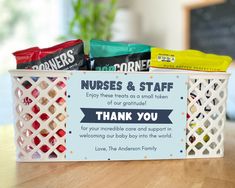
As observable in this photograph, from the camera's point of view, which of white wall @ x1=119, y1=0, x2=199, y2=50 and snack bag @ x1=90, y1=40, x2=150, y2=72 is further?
white wall @ x1=119, y1=0, x2=199, y2=50

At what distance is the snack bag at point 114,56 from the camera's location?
1.95 feet

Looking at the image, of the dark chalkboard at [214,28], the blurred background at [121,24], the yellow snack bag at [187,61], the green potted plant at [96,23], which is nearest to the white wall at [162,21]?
the blurred background at [121,24]

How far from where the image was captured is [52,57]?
22.8 inches

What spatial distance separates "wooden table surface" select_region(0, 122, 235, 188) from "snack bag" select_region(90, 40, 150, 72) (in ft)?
0.66

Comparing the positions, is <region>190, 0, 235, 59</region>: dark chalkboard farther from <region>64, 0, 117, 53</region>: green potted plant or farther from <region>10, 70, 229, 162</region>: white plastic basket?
<region>10, 70, 229, 162</region>: white plastic basket

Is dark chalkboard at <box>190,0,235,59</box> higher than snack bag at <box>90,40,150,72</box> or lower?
higher

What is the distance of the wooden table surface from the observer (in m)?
0.46

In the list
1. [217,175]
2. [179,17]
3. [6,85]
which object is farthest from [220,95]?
[179,17]

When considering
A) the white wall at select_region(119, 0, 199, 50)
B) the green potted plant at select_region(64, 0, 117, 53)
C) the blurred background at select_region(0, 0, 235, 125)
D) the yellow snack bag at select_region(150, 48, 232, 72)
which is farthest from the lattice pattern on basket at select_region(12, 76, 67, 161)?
the white wall at select_region(119, 0, 199, 50)

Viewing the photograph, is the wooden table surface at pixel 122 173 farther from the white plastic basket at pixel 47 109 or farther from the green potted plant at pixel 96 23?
the green potted plant at pixel 96 23

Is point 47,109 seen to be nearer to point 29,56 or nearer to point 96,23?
point 29,56

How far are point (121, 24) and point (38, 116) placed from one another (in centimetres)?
186

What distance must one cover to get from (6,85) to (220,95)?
1.15 metres

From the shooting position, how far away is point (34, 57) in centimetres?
58
